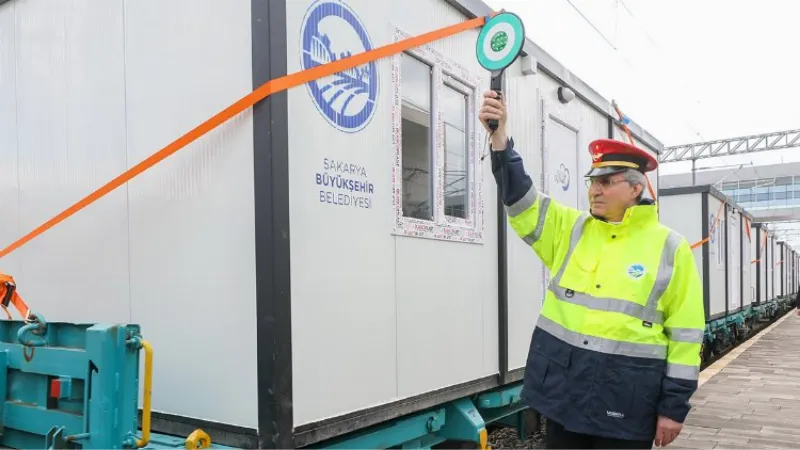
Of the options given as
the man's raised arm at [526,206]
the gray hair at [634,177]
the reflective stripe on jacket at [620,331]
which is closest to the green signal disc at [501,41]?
the man's raised arm at [526,206]

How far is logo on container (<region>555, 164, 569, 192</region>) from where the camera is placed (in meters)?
5.12

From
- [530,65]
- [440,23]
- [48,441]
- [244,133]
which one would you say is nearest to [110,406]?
[48,441]

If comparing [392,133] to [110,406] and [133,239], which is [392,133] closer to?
[133,239]

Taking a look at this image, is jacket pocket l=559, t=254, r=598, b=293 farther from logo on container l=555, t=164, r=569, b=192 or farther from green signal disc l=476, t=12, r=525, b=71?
logo on container l=555, t=164, r=569, b=192

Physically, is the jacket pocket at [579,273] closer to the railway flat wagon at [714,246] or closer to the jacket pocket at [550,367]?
the jacket pocket at [550,367]

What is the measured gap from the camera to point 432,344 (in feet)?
11.3

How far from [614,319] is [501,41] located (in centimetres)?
111

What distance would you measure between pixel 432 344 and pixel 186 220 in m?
1.42

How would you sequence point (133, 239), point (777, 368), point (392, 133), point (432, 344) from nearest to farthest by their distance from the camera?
1. point (133, 239)
2. point (392, 133)
3. point (432, 344)
4. point (777, 368)

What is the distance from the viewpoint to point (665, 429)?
240 centimetres

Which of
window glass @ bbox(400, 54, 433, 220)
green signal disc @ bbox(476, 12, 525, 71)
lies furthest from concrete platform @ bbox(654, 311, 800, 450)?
green signal disc @ bbox(476, 12, 525, 71)

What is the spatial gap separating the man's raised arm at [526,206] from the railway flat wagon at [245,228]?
66 centimetres

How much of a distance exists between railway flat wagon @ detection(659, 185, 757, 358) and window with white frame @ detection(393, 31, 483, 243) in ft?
27.4

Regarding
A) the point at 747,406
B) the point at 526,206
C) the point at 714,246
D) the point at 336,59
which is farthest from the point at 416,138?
the point at 714,246
